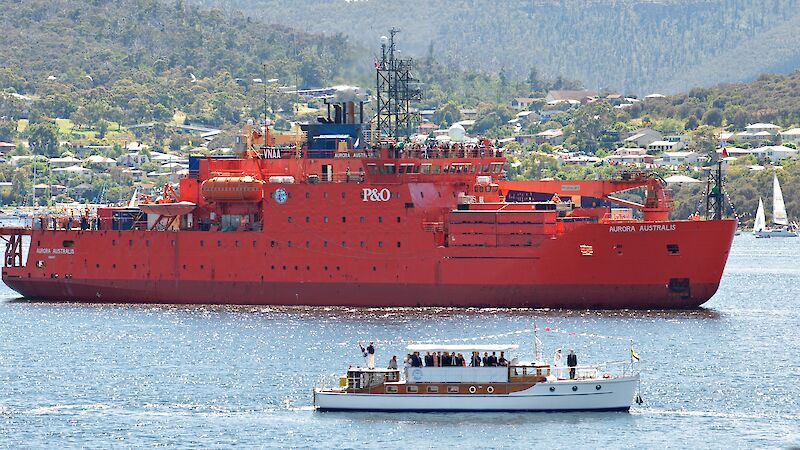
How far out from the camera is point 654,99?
195625mm

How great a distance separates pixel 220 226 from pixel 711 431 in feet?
108

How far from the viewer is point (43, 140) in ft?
646

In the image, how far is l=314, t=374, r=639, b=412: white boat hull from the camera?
166 feet

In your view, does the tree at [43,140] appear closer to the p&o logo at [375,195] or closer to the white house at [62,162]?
the white house at [62,162]

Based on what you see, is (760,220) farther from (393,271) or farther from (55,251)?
(55,251)

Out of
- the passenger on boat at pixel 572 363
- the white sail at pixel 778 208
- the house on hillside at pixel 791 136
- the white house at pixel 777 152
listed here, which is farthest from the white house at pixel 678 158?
the passenger on boat at pixel 572 363

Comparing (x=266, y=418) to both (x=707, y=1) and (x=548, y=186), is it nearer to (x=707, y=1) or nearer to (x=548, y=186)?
(x=548, y=186)

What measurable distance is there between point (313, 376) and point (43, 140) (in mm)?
145538

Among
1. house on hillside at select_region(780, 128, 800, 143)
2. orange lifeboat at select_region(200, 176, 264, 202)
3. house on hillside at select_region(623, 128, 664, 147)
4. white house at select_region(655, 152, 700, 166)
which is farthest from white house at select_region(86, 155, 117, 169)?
orange lifeboat at select_region(200, 176, 264, 202)

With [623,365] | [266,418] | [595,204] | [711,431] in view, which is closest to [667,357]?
[623,365]

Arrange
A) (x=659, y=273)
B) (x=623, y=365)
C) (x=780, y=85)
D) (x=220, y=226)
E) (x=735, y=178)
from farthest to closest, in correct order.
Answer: (x=780, y=85)
(x=735, y=178)
(x=220, y=226)
(x=659, y=273)
(x=623, y=365)

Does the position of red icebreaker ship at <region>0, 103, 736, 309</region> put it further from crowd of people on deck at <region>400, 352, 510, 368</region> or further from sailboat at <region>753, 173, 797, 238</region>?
sailboat at <region>753, 173, 797, 238</region>

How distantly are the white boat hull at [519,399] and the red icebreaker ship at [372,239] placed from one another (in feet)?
66.5

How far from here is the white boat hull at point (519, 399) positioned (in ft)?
166
